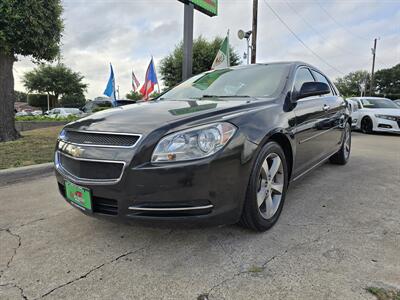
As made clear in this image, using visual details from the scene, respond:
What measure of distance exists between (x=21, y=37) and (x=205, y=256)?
7082mm

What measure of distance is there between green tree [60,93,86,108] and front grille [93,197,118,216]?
144 ft

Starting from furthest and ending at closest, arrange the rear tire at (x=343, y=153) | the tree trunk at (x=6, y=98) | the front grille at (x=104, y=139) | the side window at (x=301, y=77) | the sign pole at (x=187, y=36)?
the sign pole at (x=187, y=36), the tree trunk at (x=6, y=98), the rear tire at (x=343, y=153), the side window at (x=301, y=77), the front grille at (x=104, y=139)

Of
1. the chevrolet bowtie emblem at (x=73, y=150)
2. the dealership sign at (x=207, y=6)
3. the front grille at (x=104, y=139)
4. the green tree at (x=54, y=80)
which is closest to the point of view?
the front grille at (x=104, y=139)

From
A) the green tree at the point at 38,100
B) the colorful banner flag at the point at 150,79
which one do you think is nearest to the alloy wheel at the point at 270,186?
the colorful banner flag at the point at 150,79

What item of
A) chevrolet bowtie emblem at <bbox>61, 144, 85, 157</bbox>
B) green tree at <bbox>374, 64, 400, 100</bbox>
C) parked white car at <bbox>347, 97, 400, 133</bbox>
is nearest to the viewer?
chevrolet bowtie emblem at <bbox>61, 144, 85, 157</bbox>

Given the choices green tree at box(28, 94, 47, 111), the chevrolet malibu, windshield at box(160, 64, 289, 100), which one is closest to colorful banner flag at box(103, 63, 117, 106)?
windshield at box(160, 64, 289, 100)

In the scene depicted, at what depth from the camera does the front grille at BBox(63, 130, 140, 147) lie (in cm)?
205

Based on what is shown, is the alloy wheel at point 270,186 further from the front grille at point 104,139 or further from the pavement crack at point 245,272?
the front grille at point 104,139

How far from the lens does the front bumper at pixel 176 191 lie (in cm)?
193

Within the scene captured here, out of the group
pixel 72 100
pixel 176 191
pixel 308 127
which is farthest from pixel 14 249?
pixel 72 100

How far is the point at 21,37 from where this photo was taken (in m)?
6.93

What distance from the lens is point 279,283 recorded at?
1.88m

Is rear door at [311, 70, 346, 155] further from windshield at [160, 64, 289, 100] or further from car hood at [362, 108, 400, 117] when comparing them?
car hood at [362, 108, 400, 117]

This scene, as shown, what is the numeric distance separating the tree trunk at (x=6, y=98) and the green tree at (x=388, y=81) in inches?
3356
